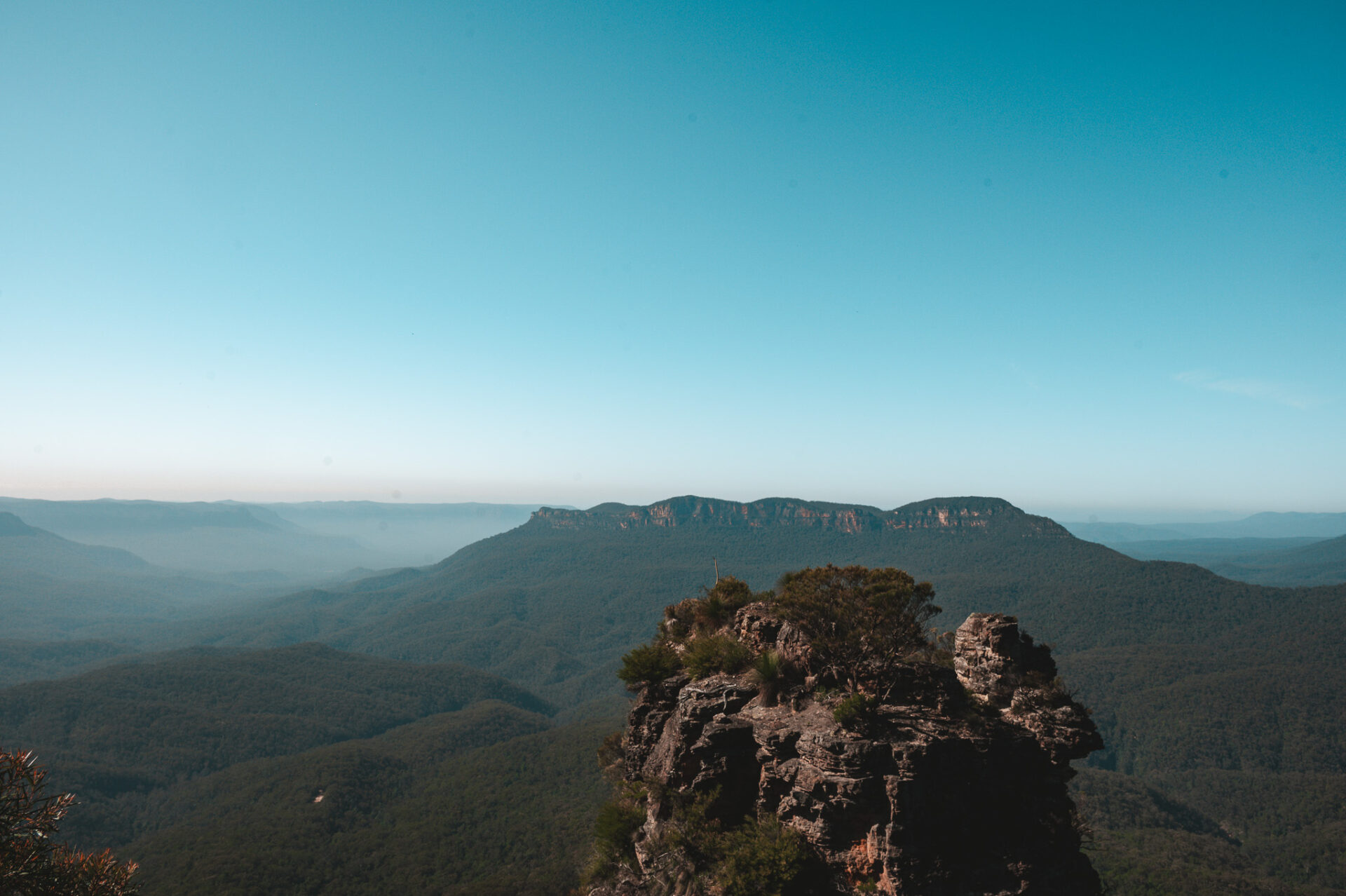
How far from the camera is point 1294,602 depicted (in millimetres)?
166875

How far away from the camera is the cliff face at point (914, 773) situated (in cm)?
1162

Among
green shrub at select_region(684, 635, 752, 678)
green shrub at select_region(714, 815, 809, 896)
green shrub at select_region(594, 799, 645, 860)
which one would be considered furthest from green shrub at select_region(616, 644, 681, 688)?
green shrub at select_region(714, 815, 809, 896)

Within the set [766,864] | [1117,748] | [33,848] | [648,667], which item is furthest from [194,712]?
[1117,748]

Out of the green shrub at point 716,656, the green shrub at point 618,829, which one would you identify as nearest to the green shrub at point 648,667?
the green shrub at point 716,656

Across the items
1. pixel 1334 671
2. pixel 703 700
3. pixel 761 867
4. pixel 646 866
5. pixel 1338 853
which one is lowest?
pixel 1338 853

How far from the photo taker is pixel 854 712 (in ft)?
41.7

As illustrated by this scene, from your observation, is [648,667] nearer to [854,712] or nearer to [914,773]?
[854,712]

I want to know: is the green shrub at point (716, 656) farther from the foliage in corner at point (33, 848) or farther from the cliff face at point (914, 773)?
the foliage in corner at point (33, 848)

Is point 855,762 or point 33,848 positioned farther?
point 855,762

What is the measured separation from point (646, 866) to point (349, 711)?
172402 mm

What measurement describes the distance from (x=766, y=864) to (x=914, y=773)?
4.01 m

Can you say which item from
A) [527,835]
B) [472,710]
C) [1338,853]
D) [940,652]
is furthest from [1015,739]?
[472,710]

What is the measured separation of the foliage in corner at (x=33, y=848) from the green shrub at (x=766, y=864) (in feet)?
40.7

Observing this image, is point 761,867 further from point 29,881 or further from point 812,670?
point 29,881
